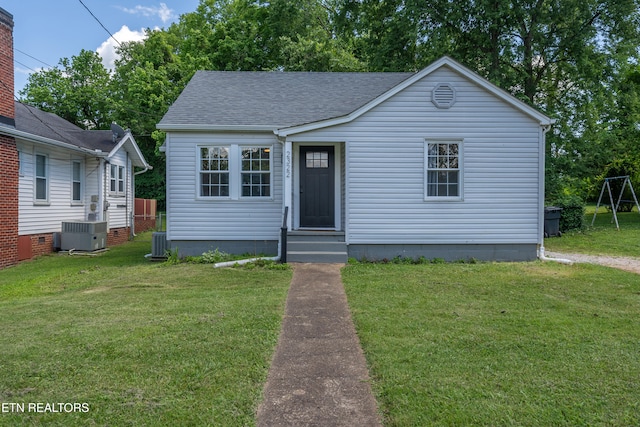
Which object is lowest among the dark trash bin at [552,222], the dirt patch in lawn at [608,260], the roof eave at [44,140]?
the dirt patch in lawn at [608,260]

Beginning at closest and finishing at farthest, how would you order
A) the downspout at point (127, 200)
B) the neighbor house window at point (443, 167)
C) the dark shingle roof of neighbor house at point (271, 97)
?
the neighbor house window at point (443, 167), the dark shingle roof of neighbor house at point (271, 97), the downspout at point (127, 200)

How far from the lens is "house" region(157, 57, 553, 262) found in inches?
380

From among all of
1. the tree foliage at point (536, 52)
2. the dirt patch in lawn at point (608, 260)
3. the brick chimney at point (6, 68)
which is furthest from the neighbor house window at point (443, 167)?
the brick chimney at point (6, 68)

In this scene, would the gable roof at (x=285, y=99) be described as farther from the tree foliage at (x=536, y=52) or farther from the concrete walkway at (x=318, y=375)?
the concrete walkway at (x=318, y=375)

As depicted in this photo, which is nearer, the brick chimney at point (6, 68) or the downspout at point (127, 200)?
the brick chimney at point (6, 68)

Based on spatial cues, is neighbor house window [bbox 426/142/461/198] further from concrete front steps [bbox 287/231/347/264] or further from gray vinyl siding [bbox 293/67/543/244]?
concrete front steps [bbox 287/231/347/264]

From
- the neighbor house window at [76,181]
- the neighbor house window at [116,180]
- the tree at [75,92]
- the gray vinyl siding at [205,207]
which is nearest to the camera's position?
the gray vinyl siding at [205,207]

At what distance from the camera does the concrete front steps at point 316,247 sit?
9.42 m

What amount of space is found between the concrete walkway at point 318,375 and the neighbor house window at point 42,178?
10.3 metres

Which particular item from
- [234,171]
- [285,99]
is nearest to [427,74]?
[285,99]

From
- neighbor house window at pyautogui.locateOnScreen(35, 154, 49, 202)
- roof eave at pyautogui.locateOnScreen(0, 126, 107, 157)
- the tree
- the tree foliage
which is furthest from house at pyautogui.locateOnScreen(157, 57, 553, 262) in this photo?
the tree

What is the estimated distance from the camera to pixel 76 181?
47.0 feet

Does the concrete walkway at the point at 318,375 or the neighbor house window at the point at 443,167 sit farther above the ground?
the neighbor house window at the point at 443,167

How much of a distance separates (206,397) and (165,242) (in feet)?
26.4
